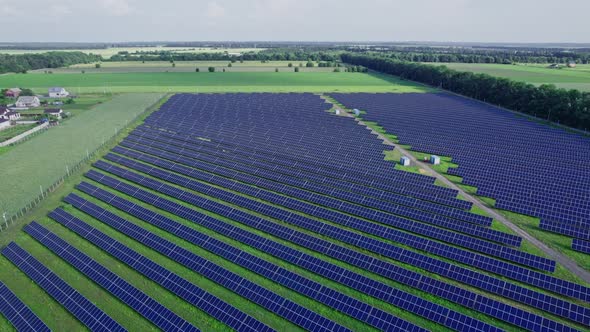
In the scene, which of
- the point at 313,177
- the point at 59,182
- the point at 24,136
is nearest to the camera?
the point at 59,182

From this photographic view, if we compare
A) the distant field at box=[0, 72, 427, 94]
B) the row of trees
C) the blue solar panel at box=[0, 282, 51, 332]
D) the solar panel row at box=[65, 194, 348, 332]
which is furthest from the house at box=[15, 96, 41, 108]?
the row of trees

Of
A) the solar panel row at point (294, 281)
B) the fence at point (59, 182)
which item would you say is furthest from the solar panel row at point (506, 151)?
the fence at point (59, 182)

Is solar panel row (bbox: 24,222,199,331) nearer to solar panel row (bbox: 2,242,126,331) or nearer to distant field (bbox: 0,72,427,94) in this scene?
solar panel row (bbox: 2,242,126,331)

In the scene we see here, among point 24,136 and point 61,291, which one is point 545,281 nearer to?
point 61,291

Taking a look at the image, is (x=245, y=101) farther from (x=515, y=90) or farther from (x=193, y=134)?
(x=515, y=90)

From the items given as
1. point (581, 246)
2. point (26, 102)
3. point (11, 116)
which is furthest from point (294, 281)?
point (26, 102)

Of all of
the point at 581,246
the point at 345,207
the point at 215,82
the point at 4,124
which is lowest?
the point at 581,246

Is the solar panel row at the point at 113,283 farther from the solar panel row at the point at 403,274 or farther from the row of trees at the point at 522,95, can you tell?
the row of trees at the point at 522,95

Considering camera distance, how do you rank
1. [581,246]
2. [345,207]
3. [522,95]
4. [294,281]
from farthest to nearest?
[522,95]
[345,207]
[581,246]
[294,281]
